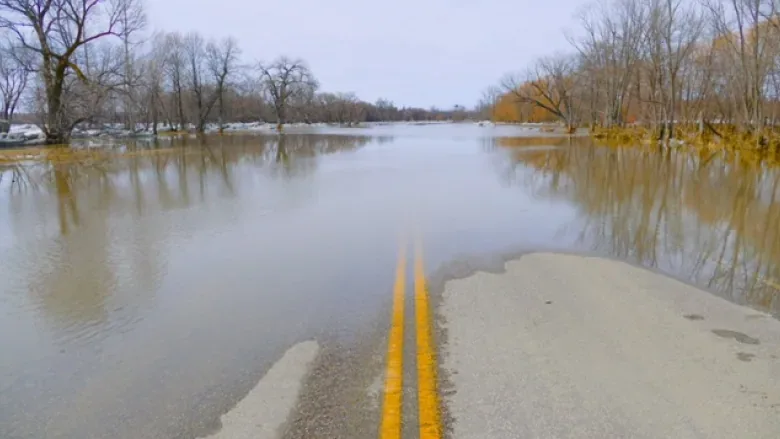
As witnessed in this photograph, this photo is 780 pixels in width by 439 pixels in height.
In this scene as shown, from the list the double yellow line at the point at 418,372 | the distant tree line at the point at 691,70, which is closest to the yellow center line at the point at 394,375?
the double yellow line at the point at 418,372

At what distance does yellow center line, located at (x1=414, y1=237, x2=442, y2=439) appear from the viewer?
9.94ft

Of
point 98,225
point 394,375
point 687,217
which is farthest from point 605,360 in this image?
point 98,225

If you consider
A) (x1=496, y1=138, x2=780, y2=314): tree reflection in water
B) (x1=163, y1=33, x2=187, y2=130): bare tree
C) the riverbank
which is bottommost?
the riverbank

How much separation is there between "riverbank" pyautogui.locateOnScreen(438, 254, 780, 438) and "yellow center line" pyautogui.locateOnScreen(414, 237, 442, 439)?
0.11 metres

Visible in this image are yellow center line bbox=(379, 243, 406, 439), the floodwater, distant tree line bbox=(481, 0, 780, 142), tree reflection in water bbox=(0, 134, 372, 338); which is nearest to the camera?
yellow center line bbox=(379, 243, 406, 439)

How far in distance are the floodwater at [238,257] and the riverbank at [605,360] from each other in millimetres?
823

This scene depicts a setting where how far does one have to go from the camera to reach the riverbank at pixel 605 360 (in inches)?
121

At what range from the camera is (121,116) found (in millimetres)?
68312

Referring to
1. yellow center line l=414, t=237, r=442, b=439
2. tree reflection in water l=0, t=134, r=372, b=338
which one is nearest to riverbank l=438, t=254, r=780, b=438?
yellow center line l=414, t=237, r=442, b=439

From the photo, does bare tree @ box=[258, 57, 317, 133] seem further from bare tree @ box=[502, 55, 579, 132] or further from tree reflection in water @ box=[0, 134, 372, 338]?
tree reflection in water @ box=[0, 134, 372, 338]

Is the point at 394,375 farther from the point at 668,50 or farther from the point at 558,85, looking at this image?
the point at 558,85

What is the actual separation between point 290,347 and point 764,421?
315 centimetres

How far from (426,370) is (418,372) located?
0.06m

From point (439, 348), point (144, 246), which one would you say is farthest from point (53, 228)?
point (439, 348)
